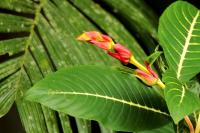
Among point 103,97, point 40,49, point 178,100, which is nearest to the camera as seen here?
point 178,100

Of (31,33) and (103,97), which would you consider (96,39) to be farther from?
(31,33)

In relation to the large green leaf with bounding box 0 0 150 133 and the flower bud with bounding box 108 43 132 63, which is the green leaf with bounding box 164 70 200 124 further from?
the large green leaf with bounding box 0 0 150 133

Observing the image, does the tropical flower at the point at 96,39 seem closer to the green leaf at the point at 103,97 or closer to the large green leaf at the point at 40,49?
the green leaf at the point at 103,97

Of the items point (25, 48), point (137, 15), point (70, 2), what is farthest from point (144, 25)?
point (25, 48)

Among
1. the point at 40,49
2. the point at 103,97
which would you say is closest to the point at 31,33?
the point at 40,49

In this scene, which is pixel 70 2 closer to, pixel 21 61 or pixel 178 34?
pixel 21 61

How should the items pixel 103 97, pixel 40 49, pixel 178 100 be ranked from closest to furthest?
pixel 178 100 → pixel 103 97 → pixel 40 49

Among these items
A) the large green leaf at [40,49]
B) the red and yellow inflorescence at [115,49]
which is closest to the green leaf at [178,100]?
the red and yellow inflorescence at [115,49]
